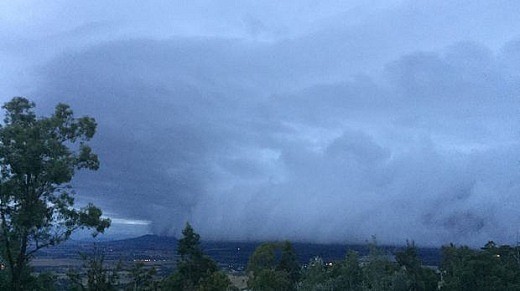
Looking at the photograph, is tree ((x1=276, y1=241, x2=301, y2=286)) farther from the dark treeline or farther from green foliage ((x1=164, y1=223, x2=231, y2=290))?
green foliage ((x1=164, y1=223, x2=231, y2=290))

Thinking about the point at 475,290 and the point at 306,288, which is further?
the point at 475,290

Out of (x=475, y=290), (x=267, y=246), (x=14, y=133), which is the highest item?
(x=14, y=133)

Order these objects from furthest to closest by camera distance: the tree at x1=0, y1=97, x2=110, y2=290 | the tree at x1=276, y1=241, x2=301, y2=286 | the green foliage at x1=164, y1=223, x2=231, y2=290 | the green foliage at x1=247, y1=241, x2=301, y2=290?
the tree at x1=276, y1=241, x2=301, y2=286, the green foliage at x1=247, y1=241, x2=301, y2=290, the green foliage at x1=164, y1=223, x2=231, y2=290, the tree at x1=0, y1=97, x2=110, y2=290

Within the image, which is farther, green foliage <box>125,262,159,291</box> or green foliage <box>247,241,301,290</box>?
green foliage <box>247,241,301,290</box>

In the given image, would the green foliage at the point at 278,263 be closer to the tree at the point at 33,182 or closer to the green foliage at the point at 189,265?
the green foliage at the point at 189,265

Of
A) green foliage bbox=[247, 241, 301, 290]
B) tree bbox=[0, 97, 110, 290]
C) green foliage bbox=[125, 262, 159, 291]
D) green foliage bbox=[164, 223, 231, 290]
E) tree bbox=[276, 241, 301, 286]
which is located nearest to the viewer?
tree bbox=[0, 97, 110, 290]

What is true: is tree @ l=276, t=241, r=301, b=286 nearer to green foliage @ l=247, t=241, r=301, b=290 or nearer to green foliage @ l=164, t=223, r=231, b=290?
green foliage @ l=247, t=241, r=301, b=290

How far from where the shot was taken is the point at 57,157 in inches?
1113

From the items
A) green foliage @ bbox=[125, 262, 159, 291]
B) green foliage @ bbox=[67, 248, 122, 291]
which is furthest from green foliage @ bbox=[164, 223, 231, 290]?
green foliage @ bbox=[67, 248, 122, 291]

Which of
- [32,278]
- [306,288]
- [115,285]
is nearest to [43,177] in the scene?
[32,278]

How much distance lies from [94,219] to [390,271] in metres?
27.7

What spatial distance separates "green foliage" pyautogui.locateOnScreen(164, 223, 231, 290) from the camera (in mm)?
51656

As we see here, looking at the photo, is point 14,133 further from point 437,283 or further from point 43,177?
point 437,283

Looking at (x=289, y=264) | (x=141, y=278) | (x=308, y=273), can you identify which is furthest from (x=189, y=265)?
(x=308, y=273)
